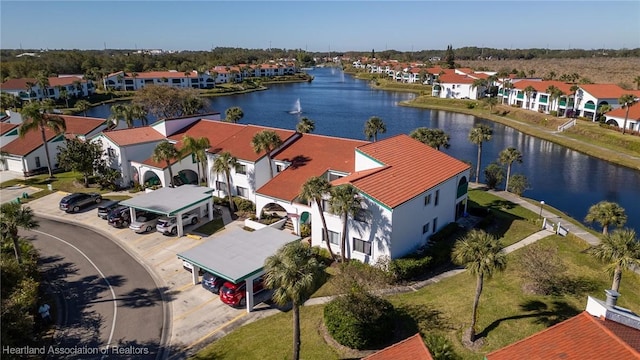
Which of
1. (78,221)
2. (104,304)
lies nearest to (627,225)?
(104,304)

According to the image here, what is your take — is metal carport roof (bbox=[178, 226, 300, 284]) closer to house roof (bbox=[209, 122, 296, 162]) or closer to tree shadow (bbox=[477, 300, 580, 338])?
house roof (bbox=[209, 122, 296, 162])

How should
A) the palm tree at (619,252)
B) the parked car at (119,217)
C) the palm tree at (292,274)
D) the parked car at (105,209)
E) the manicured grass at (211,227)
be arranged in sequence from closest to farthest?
1. the palm tree at (292,274)
2. the palm tree at (619,252)
3. the manicured grass at (211,227)
4. the parked car at (119,217)
5. the parked car at (105,209)

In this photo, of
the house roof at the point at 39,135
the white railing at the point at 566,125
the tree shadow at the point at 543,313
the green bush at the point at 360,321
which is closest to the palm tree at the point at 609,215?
the tree shadow at the point at 543,313

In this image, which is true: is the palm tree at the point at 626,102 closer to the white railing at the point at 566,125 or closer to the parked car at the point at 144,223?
the white railing at the point at 566,125

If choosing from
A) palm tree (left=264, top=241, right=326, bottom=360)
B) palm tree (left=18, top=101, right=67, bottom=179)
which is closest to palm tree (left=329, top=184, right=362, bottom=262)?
palm tree (left=264, top=241, right=326, bottom=360)

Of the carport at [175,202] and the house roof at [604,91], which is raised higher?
the house roof at [604,91]
